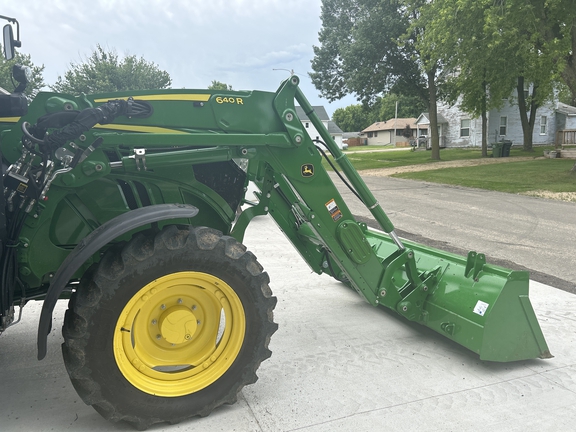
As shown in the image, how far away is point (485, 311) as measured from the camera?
3410 millimetres

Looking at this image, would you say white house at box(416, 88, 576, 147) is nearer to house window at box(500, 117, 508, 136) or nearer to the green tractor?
house window at box(500, 117, 508, 136)

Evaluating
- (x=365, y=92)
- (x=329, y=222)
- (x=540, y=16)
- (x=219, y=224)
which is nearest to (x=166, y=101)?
(x=219, y=224)

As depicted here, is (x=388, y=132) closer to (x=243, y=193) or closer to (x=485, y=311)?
(x=485, y=311)

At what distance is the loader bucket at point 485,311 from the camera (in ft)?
11.1

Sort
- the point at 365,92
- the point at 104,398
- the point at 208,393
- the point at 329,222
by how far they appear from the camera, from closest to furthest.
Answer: the point at 104,398 < the point at 208,393 < the point at 329,222 < the point at 365,92

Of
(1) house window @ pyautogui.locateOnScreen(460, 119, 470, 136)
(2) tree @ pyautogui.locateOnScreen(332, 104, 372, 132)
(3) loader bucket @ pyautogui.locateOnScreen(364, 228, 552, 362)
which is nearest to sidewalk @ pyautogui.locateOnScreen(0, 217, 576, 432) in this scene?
(3) loader bucket @ pyautogui.locateOnScreen(364, 228, 552, 362)

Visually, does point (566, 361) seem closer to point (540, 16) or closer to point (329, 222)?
point (329, 222)

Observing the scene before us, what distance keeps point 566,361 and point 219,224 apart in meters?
2.86

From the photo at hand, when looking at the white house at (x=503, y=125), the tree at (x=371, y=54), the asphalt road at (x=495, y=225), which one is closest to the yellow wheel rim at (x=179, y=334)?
the asphalt road at (x=495, y=225)

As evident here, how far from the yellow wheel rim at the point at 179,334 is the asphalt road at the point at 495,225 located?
4.35 metres

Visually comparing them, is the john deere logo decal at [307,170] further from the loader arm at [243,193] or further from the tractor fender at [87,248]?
the tractor fender at [87,248]

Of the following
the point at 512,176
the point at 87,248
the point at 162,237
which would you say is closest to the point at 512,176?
the point at 512,176

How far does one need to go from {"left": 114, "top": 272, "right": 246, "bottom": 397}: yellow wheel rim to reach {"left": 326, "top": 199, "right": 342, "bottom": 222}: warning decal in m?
1.00

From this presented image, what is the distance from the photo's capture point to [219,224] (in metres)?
3.52
